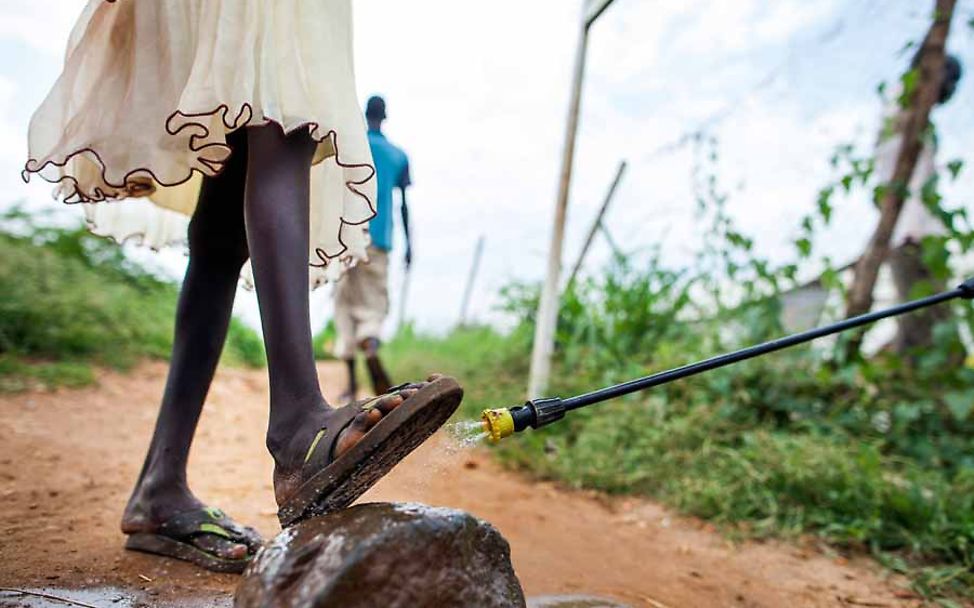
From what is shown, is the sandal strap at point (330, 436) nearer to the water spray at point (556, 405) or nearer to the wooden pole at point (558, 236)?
the water spray at point (556, 405)

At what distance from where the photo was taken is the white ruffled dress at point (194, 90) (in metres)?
1.13

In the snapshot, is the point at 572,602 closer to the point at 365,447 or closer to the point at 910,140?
the point at 365,447

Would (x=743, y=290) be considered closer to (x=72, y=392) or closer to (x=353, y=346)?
(x=353, y=346)

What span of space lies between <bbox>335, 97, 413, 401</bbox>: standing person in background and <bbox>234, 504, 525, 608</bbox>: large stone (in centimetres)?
305

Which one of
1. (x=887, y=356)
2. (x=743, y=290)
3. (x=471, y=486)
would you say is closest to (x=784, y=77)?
(x=743, y=290)

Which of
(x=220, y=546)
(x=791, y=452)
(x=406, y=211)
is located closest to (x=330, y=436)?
(x=220, y=546)

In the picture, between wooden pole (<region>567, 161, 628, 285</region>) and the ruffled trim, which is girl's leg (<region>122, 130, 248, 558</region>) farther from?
wooden pole (<region>567, 161, 628, 285</region>)

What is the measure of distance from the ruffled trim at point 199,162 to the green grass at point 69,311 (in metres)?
2.39

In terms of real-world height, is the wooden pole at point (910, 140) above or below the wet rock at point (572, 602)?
above

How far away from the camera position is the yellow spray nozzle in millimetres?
1135

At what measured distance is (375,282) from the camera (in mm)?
4434

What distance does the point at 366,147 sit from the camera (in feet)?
4.01

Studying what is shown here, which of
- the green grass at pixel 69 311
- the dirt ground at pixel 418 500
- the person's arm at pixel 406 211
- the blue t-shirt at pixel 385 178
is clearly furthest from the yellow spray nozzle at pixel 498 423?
the person's arm at pixel 406 211

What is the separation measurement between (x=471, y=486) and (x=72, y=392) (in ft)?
7.21
